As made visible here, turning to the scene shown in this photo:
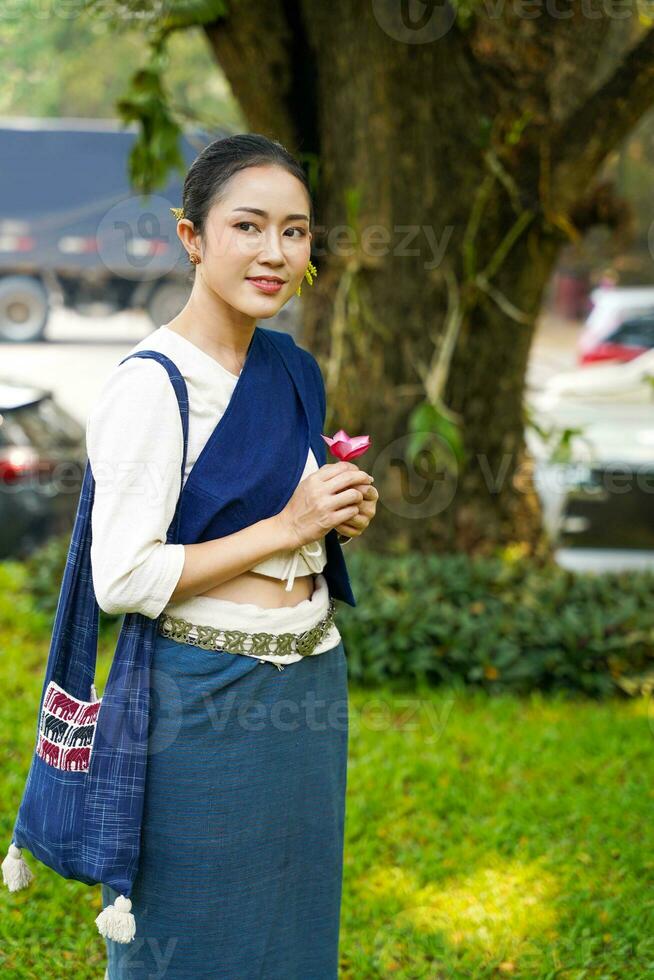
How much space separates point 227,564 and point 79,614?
294 mm

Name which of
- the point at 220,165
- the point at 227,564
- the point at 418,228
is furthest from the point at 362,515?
the point at 418,228

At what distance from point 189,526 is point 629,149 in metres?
10.7

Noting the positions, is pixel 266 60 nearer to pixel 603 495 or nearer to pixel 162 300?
pixel 603 495

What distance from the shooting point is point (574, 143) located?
4.41 meters

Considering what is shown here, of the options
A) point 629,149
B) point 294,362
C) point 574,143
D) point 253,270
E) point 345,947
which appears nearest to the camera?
point 253,270

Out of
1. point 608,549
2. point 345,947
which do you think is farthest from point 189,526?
point 608,549

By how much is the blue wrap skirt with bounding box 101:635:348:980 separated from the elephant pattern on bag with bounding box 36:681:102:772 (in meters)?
0.11

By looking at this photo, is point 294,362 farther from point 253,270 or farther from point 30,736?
point 30,736

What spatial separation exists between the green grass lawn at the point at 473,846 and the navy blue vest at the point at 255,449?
62.1 inches

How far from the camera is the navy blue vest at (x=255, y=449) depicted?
167cm

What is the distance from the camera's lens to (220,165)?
169cm

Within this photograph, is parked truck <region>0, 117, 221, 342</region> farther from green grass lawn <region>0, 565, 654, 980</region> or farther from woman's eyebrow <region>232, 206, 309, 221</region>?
woman's eyebrow <region>232, 206, 309, 221</region>

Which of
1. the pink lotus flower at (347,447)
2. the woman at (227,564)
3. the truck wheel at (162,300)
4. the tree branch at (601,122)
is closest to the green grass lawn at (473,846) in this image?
the woman at (227,564)

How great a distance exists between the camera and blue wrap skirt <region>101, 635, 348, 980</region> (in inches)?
68.2
